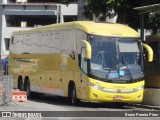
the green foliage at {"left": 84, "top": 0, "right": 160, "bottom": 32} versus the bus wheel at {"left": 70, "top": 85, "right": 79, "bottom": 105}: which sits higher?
the green foliage at {"left": 84, "top": 0, "right": 160, "bottom": 32}

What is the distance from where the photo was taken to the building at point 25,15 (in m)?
76.7

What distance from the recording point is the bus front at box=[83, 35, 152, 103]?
71.1 ft

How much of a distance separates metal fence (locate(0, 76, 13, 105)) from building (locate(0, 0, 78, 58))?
5288cm

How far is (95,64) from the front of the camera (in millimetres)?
21859

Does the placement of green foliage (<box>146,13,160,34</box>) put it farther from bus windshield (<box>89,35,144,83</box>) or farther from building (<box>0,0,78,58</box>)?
building (<box>0,0,78,58</box>)

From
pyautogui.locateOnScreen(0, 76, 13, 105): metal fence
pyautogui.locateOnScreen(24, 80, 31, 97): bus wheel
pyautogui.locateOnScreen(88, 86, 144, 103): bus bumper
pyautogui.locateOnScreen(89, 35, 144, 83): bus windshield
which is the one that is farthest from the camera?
pyautogui.locateOnScreen(24, 80, 31, 97): bus wheel

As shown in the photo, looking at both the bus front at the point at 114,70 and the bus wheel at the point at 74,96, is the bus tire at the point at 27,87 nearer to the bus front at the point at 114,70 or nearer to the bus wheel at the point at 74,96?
the bus wheel at the point at 74,96

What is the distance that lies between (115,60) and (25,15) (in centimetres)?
5814

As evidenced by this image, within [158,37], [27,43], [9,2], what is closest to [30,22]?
[9,2]

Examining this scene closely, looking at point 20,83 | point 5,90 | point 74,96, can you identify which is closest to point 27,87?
point 20,83

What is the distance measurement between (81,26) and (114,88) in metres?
3.14

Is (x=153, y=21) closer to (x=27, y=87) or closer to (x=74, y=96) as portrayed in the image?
(x=27, y=87)

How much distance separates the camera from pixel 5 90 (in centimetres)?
2302

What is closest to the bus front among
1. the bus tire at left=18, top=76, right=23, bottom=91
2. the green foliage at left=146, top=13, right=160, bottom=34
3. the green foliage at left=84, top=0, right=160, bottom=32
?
the green foliage at left=84, top=0, right=160, bottom=32
